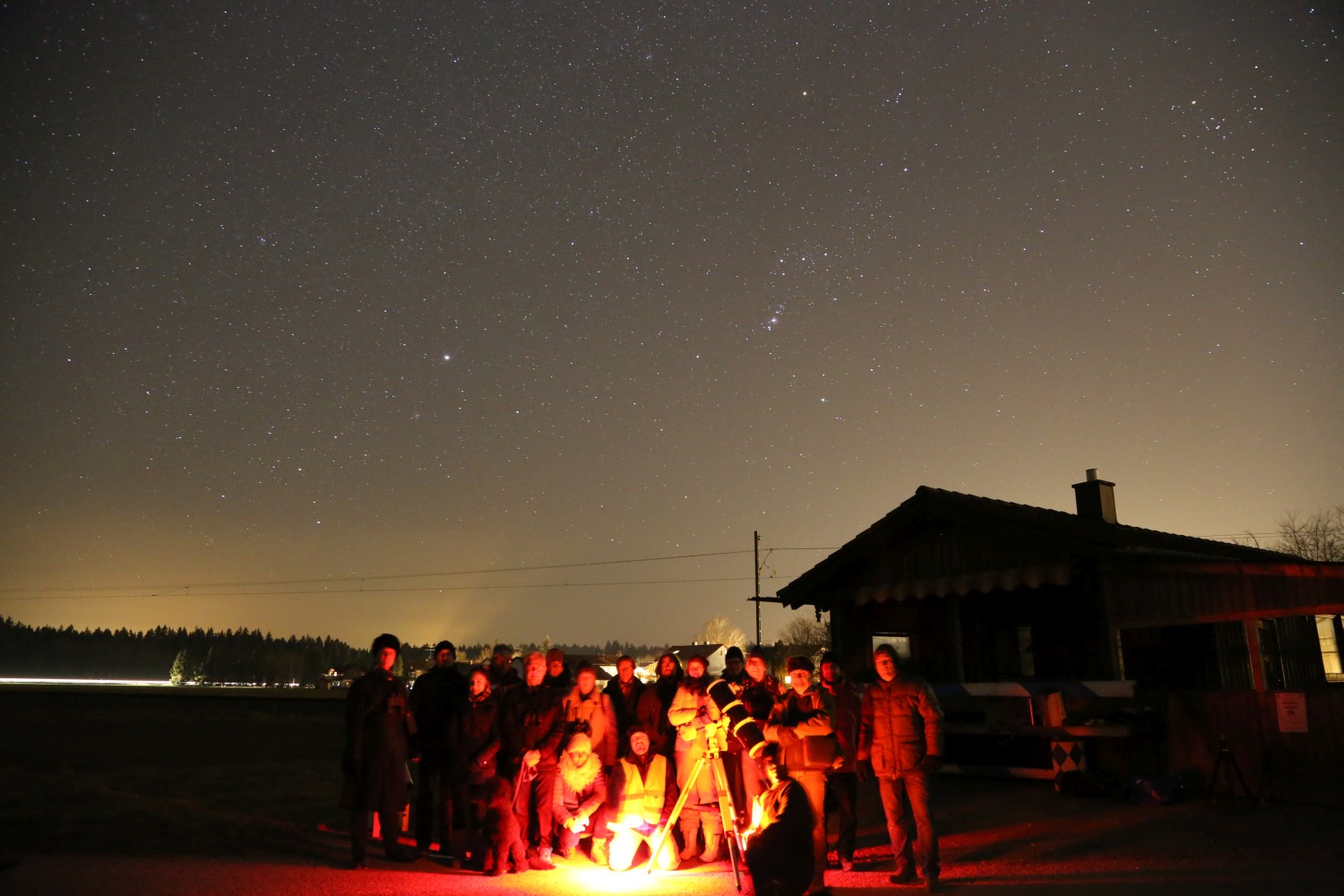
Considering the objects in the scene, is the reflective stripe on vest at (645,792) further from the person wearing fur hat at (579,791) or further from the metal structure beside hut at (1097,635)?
the metal structure beside hut at (1097,635)

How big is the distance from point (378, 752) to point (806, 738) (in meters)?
3.86

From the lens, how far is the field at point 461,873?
7.02 m

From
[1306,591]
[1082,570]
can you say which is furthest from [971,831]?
[1306,591]

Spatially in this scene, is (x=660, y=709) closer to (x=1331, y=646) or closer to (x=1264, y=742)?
(x=1264, y=742)

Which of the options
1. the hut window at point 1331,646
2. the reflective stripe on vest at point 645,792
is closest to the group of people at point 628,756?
the reflective stripe on vest at point 645,792

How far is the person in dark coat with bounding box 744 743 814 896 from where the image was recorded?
18.6ft

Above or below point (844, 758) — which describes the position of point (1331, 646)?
above

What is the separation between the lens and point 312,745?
21.4 metres

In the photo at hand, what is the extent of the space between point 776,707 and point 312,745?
18.1m

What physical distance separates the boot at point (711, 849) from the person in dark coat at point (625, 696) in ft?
4.02

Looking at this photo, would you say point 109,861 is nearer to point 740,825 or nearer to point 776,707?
point 740,825

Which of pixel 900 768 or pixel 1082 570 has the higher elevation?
pixel 1082 570

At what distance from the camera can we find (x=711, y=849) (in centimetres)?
818

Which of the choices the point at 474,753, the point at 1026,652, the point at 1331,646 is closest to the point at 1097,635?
the point at 1026,652
